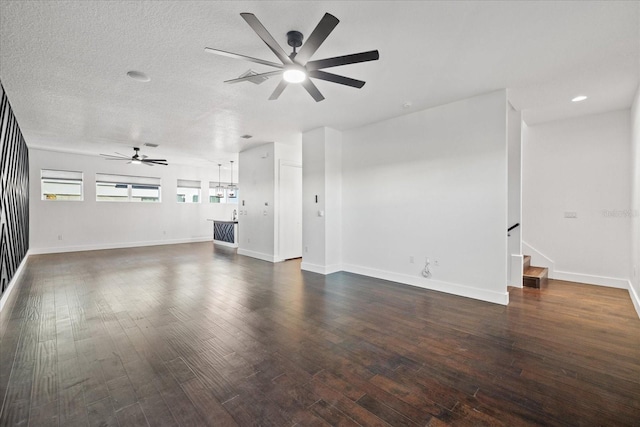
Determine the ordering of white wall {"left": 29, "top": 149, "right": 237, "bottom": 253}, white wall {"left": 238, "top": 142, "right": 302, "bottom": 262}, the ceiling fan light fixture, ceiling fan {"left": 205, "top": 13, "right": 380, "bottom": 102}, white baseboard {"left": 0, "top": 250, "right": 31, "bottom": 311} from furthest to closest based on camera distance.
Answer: white wall {"left": 29, "top": 149, "right": 237, "bottom": 253}, white wall {"left": 238, "top": 142, "right": 302, "bottom": 262}, white baseboard {"left": 0, "top": 250, "right": 31, "bottom": 311}, the ceiling fan light fixture, ceiling fan {"left": 205, "top": 13, "right": 380, "bottom": 102}

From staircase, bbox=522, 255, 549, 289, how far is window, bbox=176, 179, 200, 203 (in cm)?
1060

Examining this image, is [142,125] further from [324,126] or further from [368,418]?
[368,418]

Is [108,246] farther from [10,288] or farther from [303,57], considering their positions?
[303,57]

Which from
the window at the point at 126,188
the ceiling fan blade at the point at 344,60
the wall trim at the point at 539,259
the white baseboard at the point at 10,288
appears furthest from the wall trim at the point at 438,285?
the window at the point at 126,188

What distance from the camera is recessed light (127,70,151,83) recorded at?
326 centimetres

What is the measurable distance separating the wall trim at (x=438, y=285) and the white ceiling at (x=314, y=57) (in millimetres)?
2777

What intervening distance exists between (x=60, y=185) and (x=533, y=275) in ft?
38.8

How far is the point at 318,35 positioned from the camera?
205cm

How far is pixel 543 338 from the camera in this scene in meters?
2.78

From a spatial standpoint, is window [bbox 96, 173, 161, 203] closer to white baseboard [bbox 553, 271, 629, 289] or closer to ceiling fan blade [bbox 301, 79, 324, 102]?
ceiling fan blade [bbox 301, 79, 324, 102]

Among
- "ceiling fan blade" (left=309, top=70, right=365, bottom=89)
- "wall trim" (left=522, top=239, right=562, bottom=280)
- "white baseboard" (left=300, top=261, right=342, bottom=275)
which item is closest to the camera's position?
"ceiling fan blade" (left=309, top=70, right=365, bottom=89)

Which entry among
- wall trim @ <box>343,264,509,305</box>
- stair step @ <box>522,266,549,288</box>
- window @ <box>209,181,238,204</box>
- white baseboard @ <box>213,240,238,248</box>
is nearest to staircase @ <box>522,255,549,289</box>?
stair step @ <box>522,266,549,288</box>

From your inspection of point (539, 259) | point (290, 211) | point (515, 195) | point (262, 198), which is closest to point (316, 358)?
point (515, 195)

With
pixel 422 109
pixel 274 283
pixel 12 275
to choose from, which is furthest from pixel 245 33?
pixel 12 275
